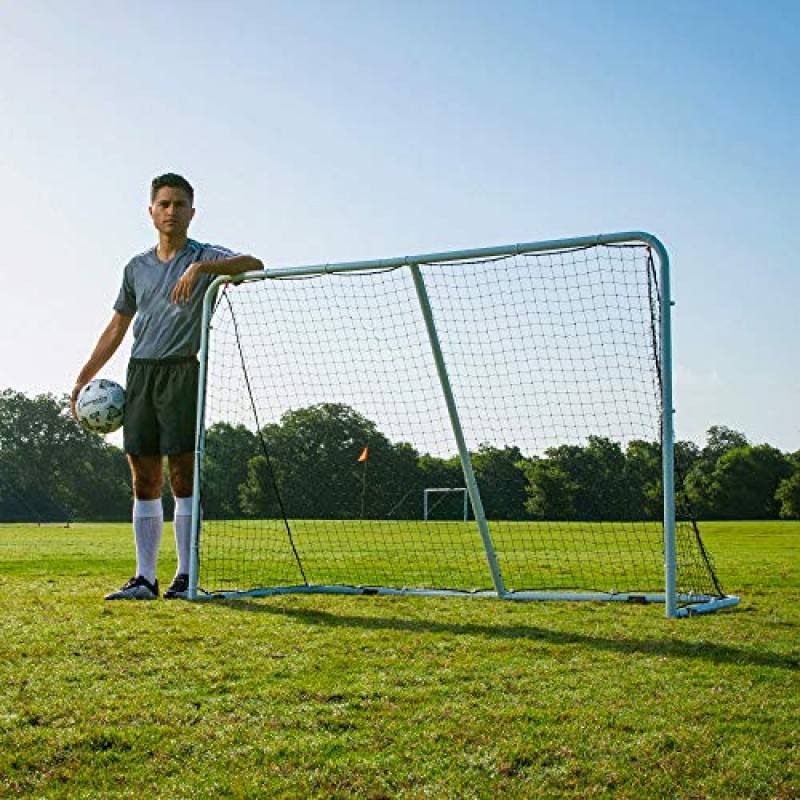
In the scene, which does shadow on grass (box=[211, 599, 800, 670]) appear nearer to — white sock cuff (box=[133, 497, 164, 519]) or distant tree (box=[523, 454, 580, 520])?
white sock cuff (box=[133, 497, 164, 519])

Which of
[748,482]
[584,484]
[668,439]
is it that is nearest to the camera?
[668,439]

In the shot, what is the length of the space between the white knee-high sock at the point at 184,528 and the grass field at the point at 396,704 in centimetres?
116

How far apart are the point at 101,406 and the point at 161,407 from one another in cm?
40

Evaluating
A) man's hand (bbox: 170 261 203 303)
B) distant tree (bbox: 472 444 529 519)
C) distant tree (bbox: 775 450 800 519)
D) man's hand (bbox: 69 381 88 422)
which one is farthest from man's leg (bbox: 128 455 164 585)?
distant tree (bbox: 775 450 800 519)

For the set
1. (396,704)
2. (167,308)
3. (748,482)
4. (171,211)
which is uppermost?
(171,211)

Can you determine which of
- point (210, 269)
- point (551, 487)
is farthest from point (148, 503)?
point (551, 487)

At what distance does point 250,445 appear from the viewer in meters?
9.67

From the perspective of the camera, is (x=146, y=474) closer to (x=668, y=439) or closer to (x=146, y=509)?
(x=146, y=509)

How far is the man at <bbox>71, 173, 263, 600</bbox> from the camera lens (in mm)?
6504

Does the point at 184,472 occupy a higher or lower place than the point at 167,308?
lower

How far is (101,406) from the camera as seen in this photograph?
655cm

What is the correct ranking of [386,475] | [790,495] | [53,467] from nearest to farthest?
[386,475] < [790,495] < [53,467]

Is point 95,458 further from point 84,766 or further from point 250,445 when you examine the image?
point 84,766

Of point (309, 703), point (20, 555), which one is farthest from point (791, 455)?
point (309, 703)
